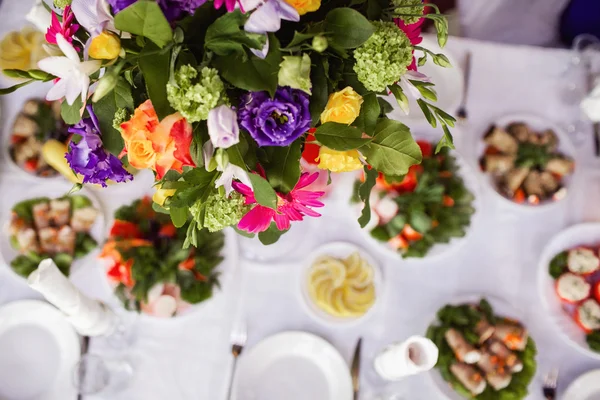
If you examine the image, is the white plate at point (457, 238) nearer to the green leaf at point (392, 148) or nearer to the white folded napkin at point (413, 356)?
the white folded napkin at point (413, 356)

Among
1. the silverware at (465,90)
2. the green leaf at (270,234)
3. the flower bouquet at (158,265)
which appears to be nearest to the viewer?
the green leaf at (270,234)

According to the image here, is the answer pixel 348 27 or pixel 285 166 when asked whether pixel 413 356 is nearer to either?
pixel 285 166

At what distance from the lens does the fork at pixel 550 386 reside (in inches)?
54.3

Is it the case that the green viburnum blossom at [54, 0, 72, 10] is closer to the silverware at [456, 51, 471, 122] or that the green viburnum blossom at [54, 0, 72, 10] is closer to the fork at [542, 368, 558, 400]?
the silverware at [456, 51, 471, 122]

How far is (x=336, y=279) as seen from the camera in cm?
142

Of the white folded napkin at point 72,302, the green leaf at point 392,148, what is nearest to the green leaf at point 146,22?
the green leaf at point 392,148

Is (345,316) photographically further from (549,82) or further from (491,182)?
(549,82)

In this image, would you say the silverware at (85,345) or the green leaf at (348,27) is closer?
the green leaf at (348,27)

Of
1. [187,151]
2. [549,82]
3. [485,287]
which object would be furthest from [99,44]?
[549,82]

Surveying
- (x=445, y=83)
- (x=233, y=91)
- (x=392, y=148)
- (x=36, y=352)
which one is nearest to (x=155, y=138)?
(x=233, y=91)

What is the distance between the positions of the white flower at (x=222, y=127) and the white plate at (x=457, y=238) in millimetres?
882

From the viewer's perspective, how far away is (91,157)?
2.38ft

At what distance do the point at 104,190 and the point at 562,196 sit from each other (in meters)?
1.38

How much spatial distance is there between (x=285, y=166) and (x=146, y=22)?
0.87ft
